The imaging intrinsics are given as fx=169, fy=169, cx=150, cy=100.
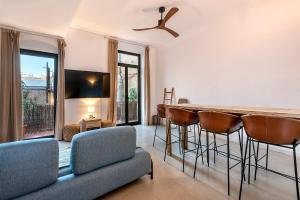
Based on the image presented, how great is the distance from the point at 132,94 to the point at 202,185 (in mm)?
4439

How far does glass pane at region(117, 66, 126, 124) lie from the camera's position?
5.80 meters

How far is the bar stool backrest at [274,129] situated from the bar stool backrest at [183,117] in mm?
901

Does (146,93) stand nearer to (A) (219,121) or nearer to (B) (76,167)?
(A) (219,121)

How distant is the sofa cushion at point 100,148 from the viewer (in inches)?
62.2

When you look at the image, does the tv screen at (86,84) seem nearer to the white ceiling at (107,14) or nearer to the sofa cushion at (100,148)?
the white ceiling at (107,14)

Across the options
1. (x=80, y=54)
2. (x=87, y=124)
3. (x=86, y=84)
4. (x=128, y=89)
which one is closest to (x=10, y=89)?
(x=86, y=84)

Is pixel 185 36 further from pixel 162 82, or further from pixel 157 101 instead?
pixel 157 101

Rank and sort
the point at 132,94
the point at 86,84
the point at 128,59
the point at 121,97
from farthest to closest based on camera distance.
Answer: the point at 132,94, the point at 128,59, the point at 121,97, the point at 86,84

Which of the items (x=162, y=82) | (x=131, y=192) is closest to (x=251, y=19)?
(x=162, y=82)

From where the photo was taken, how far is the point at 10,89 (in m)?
3.53

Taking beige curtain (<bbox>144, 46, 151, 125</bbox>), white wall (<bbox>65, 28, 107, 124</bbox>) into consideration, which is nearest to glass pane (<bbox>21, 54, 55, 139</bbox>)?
white wall (<bbox>65, 28, 107, 124</bbox>)

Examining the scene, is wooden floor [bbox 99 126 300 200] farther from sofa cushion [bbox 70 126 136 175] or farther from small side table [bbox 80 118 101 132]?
small side table [bbox 80 118 101 132]

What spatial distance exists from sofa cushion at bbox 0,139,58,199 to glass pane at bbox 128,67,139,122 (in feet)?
15.3

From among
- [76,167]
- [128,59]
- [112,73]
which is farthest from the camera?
[128,59]
